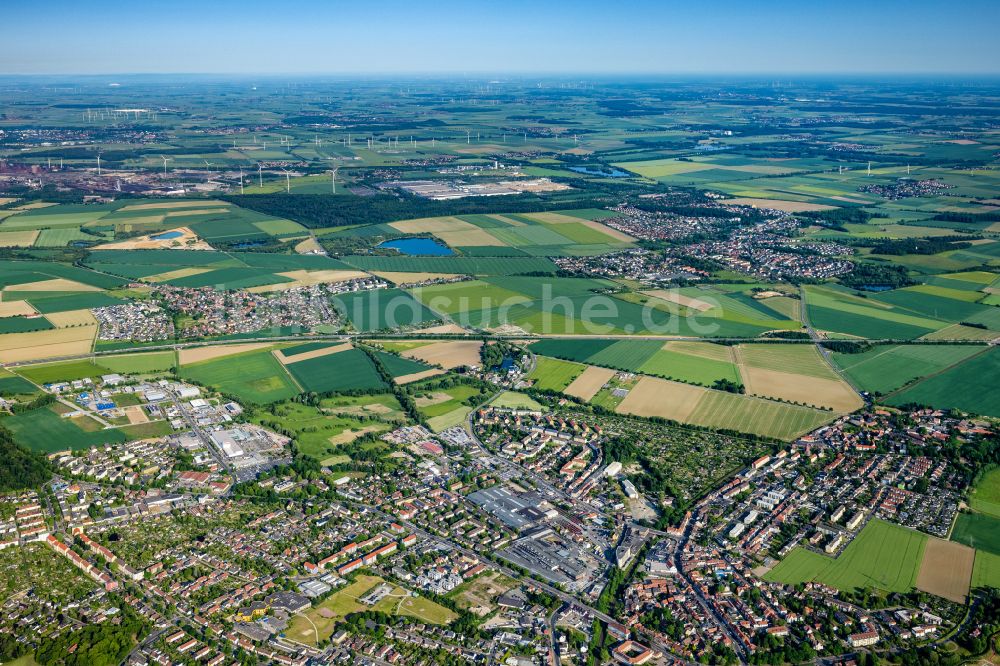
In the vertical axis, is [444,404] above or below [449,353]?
below

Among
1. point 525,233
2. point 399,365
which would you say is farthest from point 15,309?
point 525,233

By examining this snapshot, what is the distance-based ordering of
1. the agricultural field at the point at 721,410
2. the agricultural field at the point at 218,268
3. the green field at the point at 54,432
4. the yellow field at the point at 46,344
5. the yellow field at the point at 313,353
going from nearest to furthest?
the green field at the point at 54,432
the agricultural field at the point at 721,410
the yellow field at the point at 46,344
the yellow field at the point at 313,353
the agricultural field at the point at 218,268

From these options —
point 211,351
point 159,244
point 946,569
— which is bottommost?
point 946,569

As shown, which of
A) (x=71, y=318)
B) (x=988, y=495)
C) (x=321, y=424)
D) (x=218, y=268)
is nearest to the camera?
(x=988, y=495)

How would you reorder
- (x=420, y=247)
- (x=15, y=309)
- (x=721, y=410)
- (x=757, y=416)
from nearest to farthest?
(x=757, y=416) < (x=721, y=410) < (x=15, y=309) < (x=420, y=247)

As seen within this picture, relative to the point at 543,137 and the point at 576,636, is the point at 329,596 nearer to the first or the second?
the point at 576,636

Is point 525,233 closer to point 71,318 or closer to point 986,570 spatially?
point 71,318

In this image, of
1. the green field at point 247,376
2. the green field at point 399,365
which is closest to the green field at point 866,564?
the green field at point 399,365

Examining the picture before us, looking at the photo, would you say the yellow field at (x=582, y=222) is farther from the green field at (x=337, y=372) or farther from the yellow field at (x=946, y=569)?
the yellow field at (x=946, y=569)
